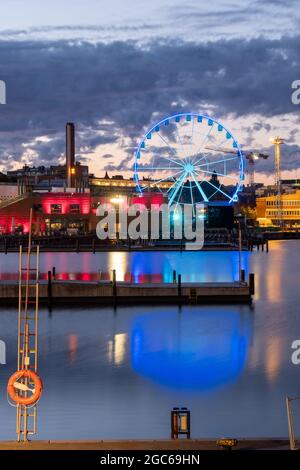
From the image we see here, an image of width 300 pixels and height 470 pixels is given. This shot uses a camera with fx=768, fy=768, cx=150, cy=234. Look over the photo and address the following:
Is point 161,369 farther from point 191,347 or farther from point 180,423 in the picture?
point 180,423

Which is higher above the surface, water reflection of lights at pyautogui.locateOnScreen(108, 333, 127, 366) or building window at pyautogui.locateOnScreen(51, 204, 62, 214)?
building window at pyautogui.locateOnScreen(51, 204, 62, 214)

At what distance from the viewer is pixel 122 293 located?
2880 cm

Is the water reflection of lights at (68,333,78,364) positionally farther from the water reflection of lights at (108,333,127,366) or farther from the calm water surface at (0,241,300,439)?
the water reflection of lights at (108,333,127,366)

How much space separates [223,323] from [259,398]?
34.7 feet

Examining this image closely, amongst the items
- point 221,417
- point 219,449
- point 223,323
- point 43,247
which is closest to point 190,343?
point 223,323

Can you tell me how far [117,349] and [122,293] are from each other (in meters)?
7.10

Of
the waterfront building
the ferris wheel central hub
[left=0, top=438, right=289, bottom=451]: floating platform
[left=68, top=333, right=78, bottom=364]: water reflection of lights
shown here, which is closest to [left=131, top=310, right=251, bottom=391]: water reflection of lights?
[left=68, top=333, right=78, bottom=364]: water reflection of lights

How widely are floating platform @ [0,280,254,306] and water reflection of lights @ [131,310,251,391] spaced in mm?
1183

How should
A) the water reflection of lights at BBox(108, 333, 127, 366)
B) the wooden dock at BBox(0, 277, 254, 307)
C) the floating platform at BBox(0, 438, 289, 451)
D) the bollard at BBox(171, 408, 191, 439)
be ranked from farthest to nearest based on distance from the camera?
1. the wooden dock at BBox(0, 277, 254, 307)
2. the water reflection of lights at BBox(108, 333, 127, 366)
3. the bollard at BBox(171, 408, 191, 439)
4. the floating platform at BBox(0, 438, 289, 451)

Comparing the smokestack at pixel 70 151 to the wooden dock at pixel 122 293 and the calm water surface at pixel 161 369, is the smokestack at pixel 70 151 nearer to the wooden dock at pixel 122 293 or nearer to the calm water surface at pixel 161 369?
the calm water surface at pixel 161 369

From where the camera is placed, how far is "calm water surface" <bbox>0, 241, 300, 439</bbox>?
43.9 feet

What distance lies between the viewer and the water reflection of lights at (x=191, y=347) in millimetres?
18078

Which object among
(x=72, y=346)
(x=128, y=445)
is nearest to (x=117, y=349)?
(x=72, y=346)
